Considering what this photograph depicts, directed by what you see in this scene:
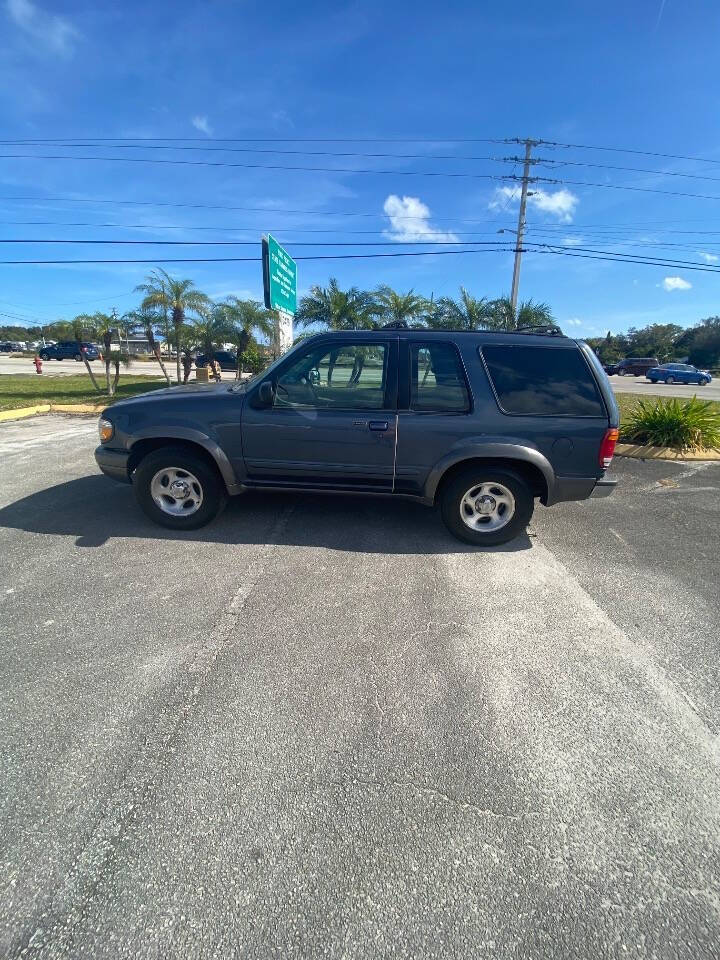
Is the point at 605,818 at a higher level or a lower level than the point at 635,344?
lower

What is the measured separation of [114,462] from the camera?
165 inches

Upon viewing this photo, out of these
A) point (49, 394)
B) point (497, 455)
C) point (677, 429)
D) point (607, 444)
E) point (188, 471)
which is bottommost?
point (49, 394)

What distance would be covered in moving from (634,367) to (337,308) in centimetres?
4049

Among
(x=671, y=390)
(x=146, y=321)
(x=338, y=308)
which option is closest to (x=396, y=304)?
(x=338, y=308)

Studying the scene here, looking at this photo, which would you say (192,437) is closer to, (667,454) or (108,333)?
(667,454)

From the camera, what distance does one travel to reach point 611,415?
3754 millimetres

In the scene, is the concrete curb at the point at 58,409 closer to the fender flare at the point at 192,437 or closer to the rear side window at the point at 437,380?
the fender flare at the point at 192,437

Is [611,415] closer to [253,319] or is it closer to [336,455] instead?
[336,455]

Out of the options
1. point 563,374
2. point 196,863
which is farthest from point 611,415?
point 196,863

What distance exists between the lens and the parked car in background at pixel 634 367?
147 ft

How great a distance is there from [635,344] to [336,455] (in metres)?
91.1

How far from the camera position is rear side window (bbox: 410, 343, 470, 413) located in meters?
3.88

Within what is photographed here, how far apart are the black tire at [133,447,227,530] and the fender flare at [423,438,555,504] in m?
1.97

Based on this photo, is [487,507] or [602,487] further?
[487,507]
